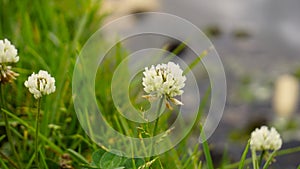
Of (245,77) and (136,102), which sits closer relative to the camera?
(136,102)

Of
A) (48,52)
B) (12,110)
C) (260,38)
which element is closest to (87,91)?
(12,110)

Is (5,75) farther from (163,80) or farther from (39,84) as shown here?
(163,80)

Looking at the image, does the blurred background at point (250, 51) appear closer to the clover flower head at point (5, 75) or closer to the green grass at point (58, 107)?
the green grass at point (58, 107)

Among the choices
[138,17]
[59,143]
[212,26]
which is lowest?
[59,143]

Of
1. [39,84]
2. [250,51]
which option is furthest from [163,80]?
[250,51]

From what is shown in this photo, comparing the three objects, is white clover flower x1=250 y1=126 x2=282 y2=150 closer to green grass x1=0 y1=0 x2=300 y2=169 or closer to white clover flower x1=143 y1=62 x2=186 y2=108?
green grass x1=0 y1=0 x2=300 y2=169

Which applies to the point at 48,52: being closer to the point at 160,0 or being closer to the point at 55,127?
the point at 55,127
